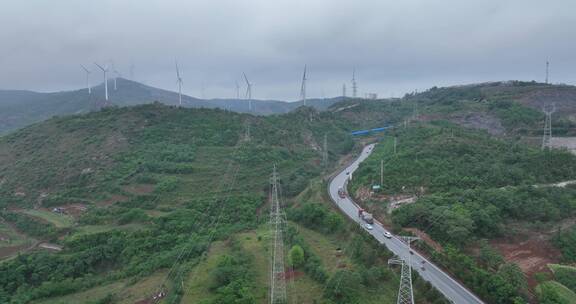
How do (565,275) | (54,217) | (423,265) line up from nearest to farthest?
(565,275), (423,265), (54,217)

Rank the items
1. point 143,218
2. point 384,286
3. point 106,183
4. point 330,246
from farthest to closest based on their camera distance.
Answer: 1. point 106,183
2. point 143,218
3. point 330,246
4. point 384,286

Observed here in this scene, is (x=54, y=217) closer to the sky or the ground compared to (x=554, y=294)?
closer to the ground

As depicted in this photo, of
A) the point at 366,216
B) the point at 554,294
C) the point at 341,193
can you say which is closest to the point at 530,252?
the point at 554,294

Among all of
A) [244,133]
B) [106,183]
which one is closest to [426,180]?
[244,133]

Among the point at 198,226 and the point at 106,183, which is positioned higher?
the point at 106,183

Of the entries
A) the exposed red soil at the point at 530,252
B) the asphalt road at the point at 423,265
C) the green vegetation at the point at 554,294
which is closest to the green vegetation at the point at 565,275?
the exposed red soil at the point at 530,252

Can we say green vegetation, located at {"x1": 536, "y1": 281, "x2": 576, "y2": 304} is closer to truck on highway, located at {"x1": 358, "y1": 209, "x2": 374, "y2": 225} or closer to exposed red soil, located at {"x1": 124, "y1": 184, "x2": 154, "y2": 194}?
truck on highway, located at {"x1": 358, "y1": 209, "x2": 374, "y2": 225}

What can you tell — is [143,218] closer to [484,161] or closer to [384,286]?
[384,286]

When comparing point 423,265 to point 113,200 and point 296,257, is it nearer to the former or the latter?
point 296,257
